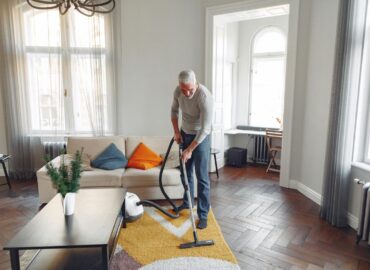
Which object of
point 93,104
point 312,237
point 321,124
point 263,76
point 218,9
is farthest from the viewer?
point 263,76

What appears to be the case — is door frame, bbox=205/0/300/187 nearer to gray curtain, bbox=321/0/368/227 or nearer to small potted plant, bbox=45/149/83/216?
gray curtain, bbox=321/0/368/227

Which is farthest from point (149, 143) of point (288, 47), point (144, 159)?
point (288, 47)

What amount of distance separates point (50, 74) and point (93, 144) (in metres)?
1.50

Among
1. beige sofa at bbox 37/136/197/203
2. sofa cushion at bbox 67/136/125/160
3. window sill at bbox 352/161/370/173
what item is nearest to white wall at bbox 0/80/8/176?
sofa cushion at bbox 67/136/125/160

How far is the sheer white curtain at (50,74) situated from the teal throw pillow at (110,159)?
38.8 inches

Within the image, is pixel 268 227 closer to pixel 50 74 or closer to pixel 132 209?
pixel 132 209

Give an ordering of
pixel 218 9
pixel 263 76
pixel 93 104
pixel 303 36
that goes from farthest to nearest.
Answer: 1. pixel 263 76
2. pixel 93 104
3. pixel 218 9
4. pixel 303 36

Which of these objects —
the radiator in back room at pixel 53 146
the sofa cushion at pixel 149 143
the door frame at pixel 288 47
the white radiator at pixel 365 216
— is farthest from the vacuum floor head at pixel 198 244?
the radiator in back room at pixel 53 146

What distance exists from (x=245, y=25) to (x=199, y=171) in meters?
3.63

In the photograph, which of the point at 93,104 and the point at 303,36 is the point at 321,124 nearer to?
the point at 303,36

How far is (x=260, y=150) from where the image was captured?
516cm

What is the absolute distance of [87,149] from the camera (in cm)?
358

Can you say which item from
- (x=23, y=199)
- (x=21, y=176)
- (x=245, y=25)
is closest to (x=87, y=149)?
(x=23, y=199)

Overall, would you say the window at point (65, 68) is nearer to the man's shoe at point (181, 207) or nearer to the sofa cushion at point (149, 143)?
the sofa cushion at point (149, 143)
